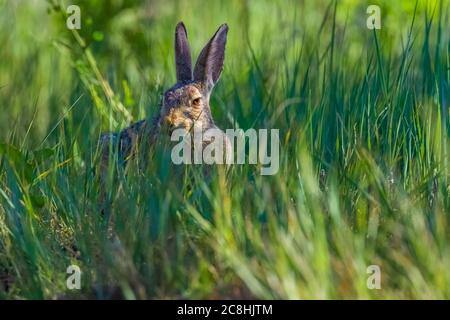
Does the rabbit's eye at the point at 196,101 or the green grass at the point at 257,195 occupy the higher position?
the rabbit's eye at the point at 196,101

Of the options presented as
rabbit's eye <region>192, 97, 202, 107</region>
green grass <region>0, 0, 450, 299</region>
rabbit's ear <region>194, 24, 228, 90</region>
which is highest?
rabbit's ear <region>194, 24, 228, 90</region>

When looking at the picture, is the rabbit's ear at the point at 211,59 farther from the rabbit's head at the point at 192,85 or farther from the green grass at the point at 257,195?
the green grass at the point at 257,195

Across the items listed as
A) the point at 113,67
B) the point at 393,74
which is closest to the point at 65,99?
the point at 113,67

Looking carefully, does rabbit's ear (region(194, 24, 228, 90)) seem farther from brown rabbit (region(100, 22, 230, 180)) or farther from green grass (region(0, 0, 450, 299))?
green grass (region(0, 0, 450, 299))

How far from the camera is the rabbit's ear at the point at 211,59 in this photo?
19.0 feet

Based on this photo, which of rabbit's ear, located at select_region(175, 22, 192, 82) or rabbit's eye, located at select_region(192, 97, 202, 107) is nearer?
rabbit's eye, located at select_region(192, 97, 202, 107)

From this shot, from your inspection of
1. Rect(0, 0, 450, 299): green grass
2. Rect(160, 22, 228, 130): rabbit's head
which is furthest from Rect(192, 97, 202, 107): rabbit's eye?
Rect(0, 0, 450, 299): green grass

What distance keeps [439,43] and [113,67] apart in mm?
2361

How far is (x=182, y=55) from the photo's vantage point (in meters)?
5.85

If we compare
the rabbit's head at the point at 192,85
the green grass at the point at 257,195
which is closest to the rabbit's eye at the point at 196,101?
the rabbit's head at the point at 192,85

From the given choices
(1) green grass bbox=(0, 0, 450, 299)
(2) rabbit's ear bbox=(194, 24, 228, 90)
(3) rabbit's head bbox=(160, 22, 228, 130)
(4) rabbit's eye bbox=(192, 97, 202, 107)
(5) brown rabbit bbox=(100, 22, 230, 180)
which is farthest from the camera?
(2) rabbit's ear bbox=(194, 24, 228, 90)

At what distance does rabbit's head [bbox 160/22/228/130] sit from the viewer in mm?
5484

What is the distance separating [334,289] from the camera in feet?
11.6

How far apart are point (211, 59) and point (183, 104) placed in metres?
0.41
